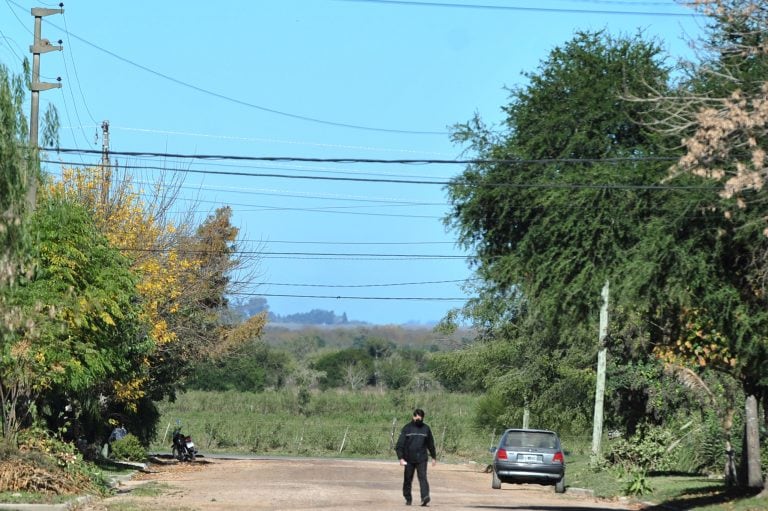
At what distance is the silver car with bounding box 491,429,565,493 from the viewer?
30.7 meters

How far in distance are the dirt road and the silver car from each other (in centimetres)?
43

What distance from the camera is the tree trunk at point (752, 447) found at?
79.0 feet

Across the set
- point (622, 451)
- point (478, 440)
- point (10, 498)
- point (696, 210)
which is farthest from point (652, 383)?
point (478, 440)

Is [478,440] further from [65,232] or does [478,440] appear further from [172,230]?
[65,232]

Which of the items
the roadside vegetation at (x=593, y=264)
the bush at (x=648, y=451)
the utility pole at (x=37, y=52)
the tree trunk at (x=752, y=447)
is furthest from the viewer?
the bush at (x=648, y=451)

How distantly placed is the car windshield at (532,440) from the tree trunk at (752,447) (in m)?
7.43

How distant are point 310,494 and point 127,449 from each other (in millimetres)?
16409

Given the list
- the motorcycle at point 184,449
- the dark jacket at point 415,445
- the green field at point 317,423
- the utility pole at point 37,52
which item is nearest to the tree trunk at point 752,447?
the dark jacket at point 415,445

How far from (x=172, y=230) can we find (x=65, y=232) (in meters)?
17.7

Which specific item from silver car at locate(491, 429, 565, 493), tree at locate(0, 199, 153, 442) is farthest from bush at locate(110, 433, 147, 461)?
silver car at locate(491, 429, 565, 493)

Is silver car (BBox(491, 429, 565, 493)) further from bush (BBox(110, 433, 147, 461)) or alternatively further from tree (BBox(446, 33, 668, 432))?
bush (BBox(110, 433, 147, 461))

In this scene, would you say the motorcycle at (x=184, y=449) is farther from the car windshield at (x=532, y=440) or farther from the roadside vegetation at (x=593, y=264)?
the car windshield at (x=532, y=440)

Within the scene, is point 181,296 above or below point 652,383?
above

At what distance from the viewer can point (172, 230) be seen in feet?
143
